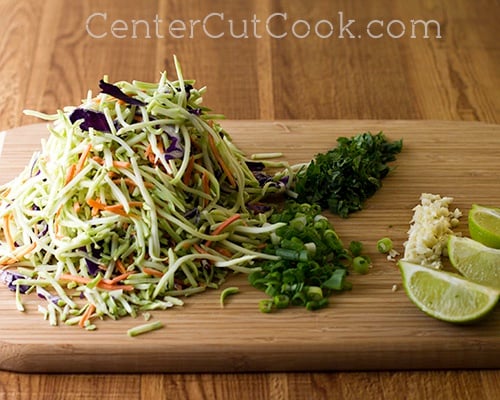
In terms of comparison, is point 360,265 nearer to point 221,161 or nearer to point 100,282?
point 221,161

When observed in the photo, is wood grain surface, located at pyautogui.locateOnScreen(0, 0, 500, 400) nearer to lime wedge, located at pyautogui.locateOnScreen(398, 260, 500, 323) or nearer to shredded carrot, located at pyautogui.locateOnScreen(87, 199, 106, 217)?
shredded carrot, located at pyautogui.locateOnScreen(87, 199, 106, 217)

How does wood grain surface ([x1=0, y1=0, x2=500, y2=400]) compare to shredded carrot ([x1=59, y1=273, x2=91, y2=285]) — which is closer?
shredded carrot ([x1=59, y1=273, x2=91, y2=285])

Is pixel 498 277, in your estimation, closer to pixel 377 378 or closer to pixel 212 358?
pixel 377 378

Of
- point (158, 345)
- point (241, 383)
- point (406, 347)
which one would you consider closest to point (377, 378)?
point (406, 347)

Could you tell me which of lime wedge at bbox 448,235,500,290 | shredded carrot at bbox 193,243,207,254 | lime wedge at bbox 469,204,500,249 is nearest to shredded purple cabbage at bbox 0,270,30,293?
shredded carrot at bbox 193,243,207,254

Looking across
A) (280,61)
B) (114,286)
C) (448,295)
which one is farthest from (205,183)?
(280,61)

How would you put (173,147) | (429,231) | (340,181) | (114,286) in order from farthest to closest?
(340,181)
(429,231)
(173,147)
(114,286)

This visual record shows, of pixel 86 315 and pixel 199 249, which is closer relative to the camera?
pixel 86 315
